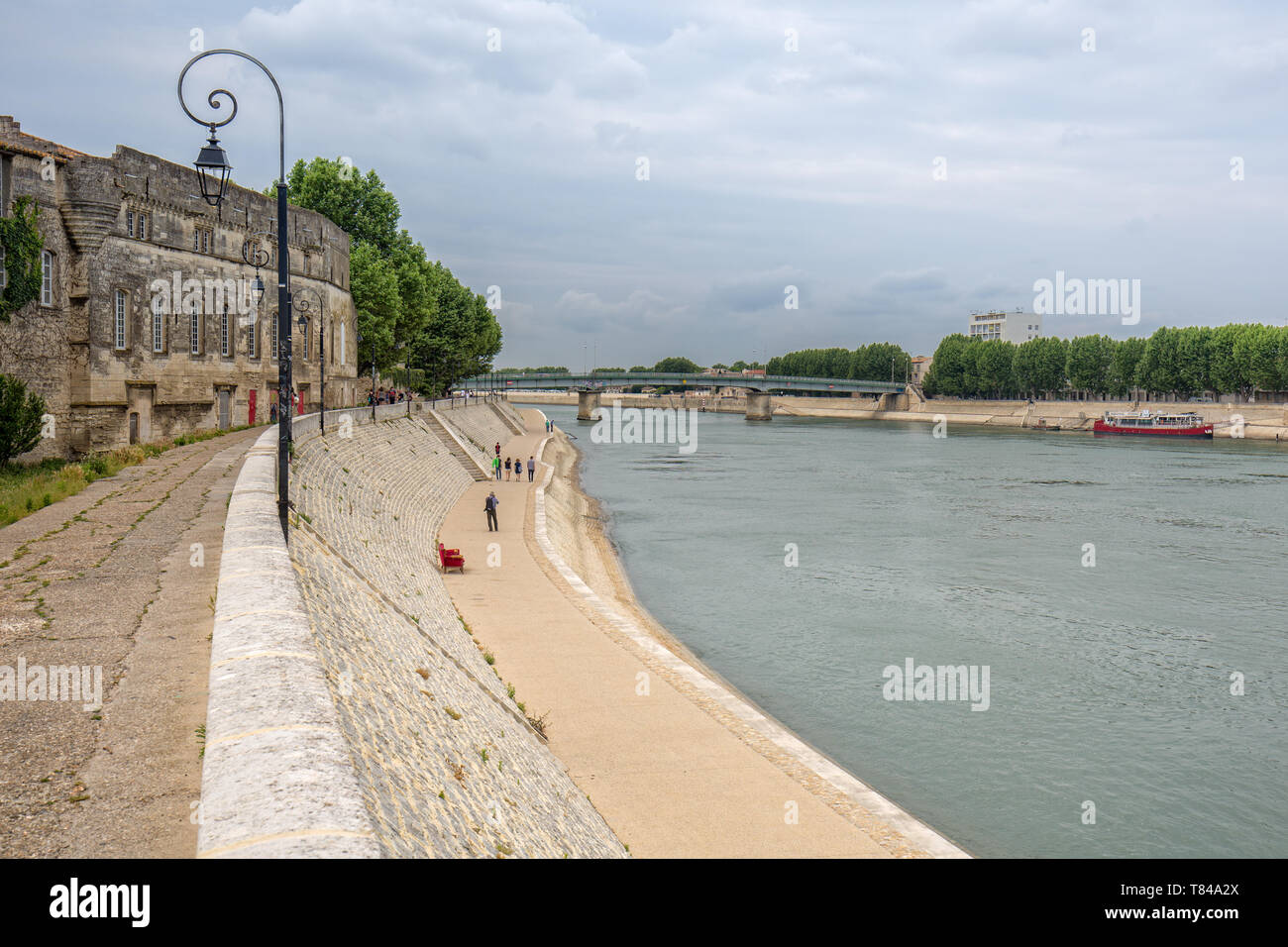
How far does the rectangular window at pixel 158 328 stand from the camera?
38.3m

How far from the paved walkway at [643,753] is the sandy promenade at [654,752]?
0.03 metres

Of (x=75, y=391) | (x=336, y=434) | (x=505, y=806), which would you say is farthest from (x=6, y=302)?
(x=505, y=806)

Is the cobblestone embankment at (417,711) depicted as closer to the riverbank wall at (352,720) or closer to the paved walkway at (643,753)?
the riverbank wall at (352,720)

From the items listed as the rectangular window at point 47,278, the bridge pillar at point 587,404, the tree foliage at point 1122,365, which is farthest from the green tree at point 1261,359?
the rectangular window at point 47,278

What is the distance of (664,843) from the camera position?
38.5ft

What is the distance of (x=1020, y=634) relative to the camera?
27.3 m

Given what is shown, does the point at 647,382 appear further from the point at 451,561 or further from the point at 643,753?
the point at 643,753

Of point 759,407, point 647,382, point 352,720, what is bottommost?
point 352,720

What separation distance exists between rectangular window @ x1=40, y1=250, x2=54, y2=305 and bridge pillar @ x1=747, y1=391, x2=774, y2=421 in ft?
467

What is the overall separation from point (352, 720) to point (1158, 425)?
126 metres

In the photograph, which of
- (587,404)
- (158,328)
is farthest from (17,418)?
(587,404)
